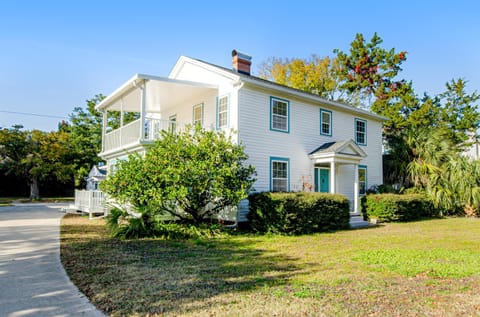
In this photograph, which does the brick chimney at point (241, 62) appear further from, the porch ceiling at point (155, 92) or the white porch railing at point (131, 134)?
the white porch railing at point (131, 134)

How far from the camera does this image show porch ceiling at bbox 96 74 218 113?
12.3 meters

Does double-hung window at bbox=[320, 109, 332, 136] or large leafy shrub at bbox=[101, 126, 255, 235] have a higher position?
double-hung window at bbox=[320, 109, 332, 136]

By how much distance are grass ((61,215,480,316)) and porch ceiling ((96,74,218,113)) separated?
5662mm

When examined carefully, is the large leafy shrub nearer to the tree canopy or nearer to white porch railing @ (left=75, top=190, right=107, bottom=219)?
the tree canopy

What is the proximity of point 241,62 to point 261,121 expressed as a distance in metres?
3.53

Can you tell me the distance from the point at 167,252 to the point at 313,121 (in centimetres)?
966

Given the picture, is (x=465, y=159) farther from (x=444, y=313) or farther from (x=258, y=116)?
(x=444, y=313)

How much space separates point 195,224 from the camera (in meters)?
11.1

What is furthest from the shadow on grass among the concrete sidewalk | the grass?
the concrete sidewalk

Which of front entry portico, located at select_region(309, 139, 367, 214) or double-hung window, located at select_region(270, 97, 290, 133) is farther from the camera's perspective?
front entry portico, located at select_region(309, 139, 367, 214)

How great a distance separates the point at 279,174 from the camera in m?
13.9

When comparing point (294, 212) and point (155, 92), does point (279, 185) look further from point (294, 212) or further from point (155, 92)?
point (155, 92)

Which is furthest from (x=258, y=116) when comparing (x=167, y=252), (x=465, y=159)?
(x=465, y=159)

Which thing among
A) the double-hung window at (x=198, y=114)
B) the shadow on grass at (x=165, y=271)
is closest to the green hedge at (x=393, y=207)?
the shadow on grass at (x=165, y=271)
